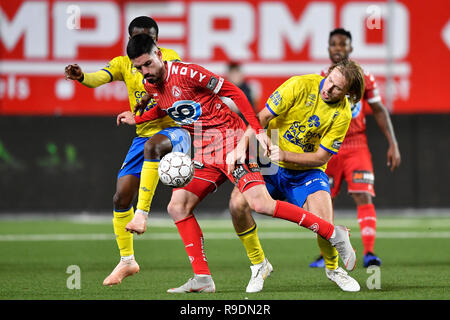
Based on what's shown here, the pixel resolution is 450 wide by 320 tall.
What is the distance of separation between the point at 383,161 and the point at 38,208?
507 centimetres

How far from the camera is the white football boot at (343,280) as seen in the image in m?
5.90

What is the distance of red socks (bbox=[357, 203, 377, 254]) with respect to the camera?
7.57m

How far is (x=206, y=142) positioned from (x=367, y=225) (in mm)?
2334

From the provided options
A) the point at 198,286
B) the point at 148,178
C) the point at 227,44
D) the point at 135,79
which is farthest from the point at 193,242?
the point at 227,44

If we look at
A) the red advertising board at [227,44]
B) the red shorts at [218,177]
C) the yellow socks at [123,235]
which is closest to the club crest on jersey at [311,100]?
the red shorts at [218,177]

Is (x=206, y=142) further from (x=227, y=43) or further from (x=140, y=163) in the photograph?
(x=227, y=43)

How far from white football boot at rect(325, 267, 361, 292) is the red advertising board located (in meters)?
10.4

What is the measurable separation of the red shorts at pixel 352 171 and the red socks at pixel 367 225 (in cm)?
17

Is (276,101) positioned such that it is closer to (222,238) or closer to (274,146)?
(274,146)

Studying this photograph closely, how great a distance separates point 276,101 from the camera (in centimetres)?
606

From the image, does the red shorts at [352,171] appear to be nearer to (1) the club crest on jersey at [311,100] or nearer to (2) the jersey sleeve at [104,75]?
(1) the club crest on jersey at [311,100]

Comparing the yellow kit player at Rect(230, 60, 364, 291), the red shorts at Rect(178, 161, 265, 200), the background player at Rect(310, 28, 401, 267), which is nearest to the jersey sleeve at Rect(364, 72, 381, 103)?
the background player at Rect(310, 28, 401, 267)

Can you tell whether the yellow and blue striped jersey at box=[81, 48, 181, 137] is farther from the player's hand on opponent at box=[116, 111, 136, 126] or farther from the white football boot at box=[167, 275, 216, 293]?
the white football boot at box=[167, 275, 216, 293]
